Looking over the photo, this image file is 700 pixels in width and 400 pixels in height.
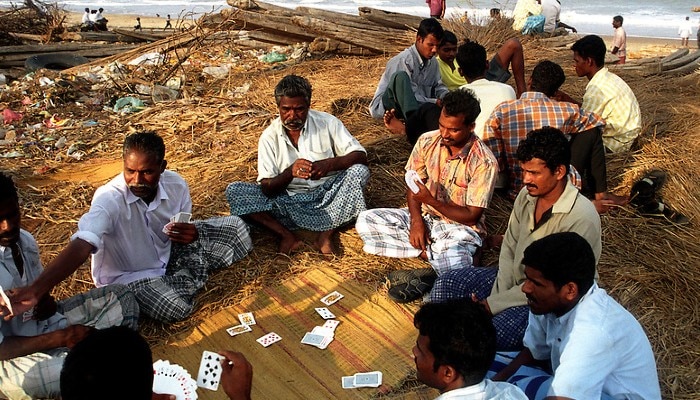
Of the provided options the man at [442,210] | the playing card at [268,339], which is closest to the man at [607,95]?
the man at [442,210]

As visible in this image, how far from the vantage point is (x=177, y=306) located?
3.53 metres

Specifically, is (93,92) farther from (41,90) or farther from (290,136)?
(290,136)

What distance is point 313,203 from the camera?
450 cm

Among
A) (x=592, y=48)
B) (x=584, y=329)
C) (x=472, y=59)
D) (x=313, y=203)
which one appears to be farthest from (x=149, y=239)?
(x=592, y=48)

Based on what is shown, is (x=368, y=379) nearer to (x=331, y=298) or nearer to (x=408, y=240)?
(x=331, y=298)

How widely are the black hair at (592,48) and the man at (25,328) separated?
14.5 ft

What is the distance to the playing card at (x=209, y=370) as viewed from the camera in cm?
264

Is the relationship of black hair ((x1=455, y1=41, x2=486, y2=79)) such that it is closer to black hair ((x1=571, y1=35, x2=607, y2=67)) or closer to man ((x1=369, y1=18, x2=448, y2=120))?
man ((x1=369, y1=18, x2=448, y2=120))

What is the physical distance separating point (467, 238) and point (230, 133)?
3308 millimetres

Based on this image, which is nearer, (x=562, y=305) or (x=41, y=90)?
(x=562, y=305)

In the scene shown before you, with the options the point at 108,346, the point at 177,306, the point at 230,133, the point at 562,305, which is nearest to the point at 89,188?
the point at 230,133

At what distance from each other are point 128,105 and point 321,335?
5.40m

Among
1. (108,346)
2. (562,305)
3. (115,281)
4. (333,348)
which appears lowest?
(333,348)

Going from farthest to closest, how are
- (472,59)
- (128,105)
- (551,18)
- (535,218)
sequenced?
(551,18)
(128,105)
(472,59)
(535,218)
